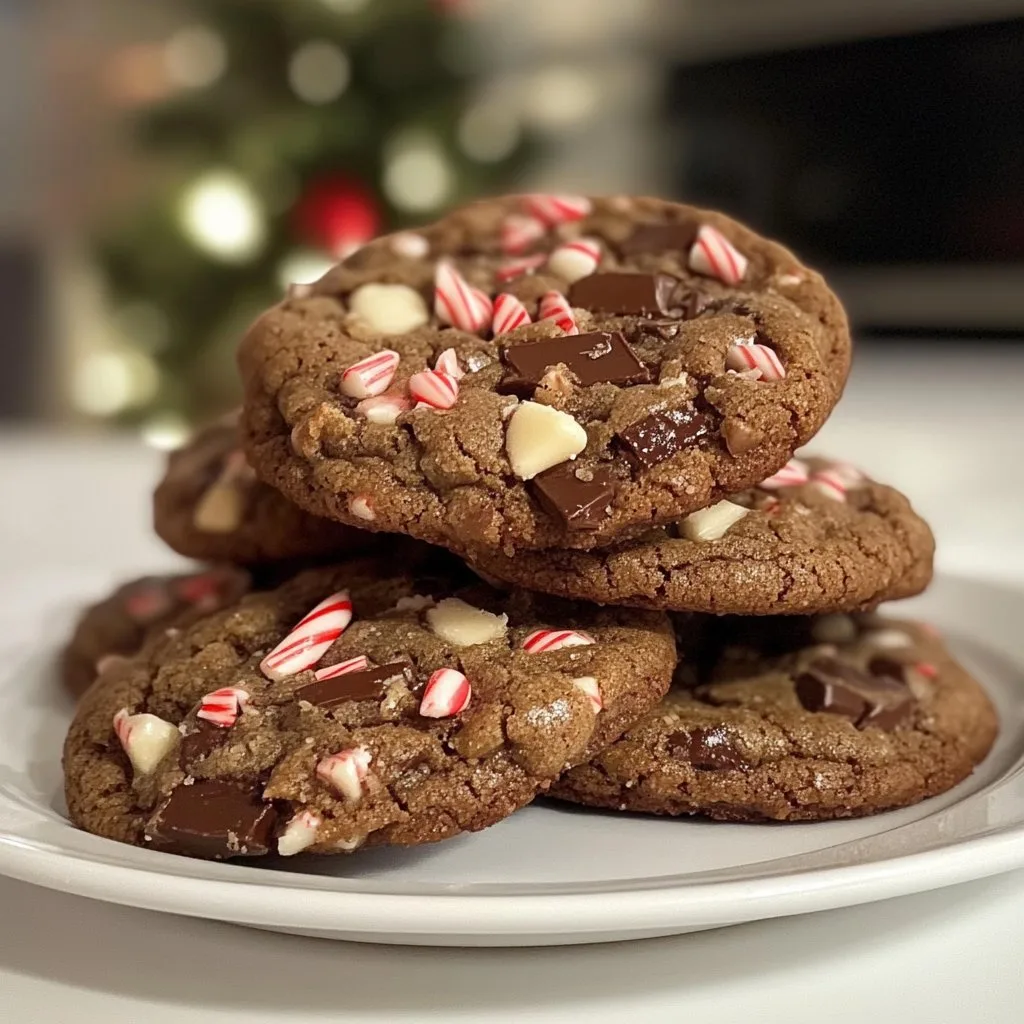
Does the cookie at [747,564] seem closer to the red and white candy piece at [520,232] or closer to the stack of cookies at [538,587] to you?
the stack of cookies at [538,587]

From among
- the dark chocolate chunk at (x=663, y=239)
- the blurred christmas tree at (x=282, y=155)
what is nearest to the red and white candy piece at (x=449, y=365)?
the dark chocolate chunk at (x=663, y=239)

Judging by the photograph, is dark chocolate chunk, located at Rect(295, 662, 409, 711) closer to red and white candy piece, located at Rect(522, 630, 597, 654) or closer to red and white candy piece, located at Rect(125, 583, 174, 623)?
red and white candy piece, located at Rect(522, 630, 597, 654)

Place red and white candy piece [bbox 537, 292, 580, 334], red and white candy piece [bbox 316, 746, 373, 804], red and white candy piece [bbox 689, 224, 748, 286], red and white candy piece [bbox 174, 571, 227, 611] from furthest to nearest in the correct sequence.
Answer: red and white candy piece [bbox 174, 571, 227, 611]
red and white candy piece [bbox 689, 224, 748, 286]
red and white candy piece [bbox 537, 292, 580, 334]
red and white candy piece [bbox 316, 746, 373, 804]

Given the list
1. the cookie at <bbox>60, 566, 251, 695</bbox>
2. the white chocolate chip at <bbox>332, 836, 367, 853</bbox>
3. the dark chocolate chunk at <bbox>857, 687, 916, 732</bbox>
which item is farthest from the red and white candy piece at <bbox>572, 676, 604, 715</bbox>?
the cookie at <bbox>60, 566, 251, 695</bbox>

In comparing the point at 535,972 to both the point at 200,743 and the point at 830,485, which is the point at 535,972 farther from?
the point at 830,485

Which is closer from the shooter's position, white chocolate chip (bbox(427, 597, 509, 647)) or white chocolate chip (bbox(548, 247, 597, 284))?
white chocolate chip (bbox(427, 597, 509, 647))

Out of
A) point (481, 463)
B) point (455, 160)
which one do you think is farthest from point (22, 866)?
point (455, 160)
